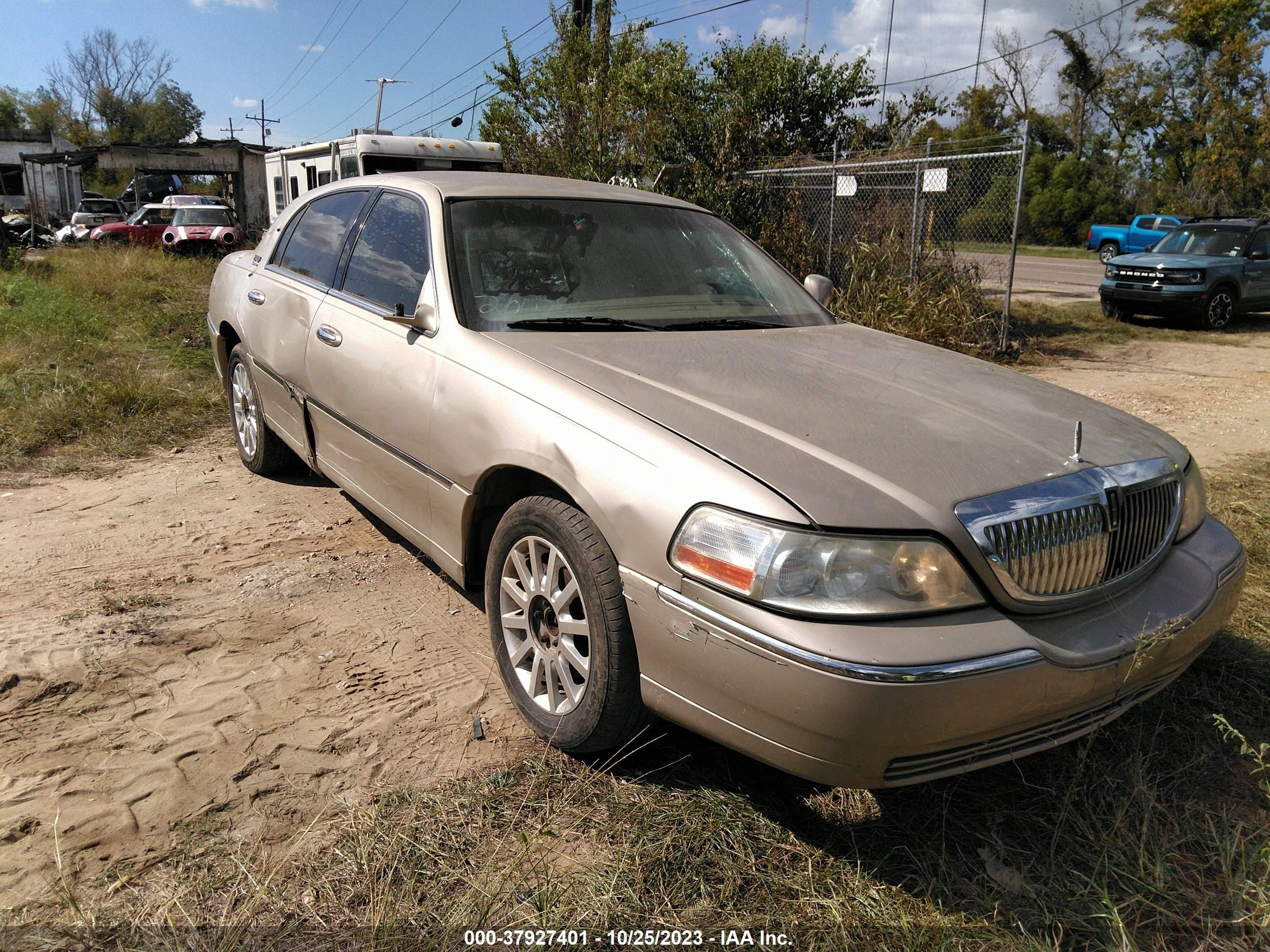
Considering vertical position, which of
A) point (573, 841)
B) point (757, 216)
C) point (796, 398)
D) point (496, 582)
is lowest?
point (573, 841)

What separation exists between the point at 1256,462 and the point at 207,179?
2764 inches

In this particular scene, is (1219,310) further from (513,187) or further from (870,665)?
(870,665)

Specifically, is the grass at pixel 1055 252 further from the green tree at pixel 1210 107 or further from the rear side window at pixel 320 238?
the rear side window at pixel 320 238

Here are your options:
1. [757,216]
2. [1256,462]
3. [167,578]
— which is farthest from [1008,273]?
[167,578]

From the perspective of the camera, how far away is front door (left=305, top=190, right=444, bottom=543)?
3248 millimetres

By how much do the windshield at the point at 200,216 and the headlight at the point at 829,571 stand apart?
78.1ft

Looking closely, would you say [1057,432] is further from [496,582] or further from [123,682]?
[123,682]

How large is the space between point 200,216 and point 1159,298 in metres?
20.8

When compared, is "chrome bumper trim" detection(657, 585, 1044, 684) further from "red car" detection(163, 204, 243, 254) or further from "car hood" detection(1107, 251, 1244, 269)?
"red car" detection(163, 204, 243, 254)

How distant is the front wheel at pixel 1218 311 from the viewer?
44.0 ft

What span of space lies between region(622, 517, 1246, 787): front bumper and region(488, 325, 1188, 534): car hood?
10.7 inches

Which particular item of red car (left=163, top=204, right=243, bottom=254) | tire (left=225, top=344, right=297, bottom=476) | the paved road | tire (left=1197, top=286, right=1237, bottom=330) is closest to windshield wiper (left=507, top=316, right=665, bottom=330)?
tire (left=225, top=344, right=297, bottom=476)

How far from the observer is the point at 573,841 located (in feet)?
7.87

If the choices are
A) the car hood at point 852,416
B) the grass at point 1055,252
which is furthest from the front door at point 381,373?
the grass at point 1055,252
